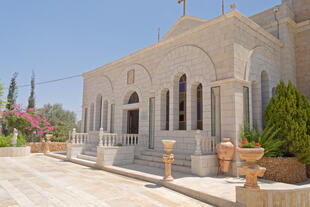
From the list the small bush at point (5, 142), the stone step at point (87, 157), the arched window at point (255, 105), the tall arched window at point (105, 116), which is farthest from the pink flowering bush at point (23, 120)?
the arched window at point (255, 105)

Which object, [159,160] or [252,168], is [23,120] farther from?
[252,168]

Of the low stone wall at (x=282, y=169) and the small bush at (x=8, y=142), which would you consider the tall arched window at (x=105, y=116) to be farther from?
the low stone wall at (x=282, y=169)

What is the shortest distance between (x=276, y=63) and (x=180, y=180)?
8.35 m

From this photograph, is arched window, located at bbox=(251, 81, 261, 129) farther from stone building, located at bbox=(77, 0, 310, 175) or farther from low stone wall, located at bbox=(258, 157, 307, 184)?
low stone wall, located at bbox=(258, 157, 307, 184)

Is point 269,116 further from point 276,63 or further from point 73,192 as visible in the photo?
point 73,192

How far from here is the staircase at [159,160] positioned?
8383mm

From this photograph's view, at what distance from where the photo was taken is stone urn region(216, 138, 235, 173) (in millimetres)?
7691

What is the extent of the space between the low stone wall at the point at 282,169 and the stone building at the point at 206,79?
3.87 ft

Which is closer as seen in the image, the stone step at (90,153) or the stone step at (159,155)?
the stone step at (159,155)

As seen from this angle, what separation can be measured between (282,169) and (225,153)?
6.46 ft

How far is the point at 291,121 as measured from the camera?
779 centimetres

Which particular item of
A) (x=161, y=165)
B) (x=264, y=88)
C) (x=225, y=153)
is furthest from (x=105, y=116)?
(x=264, y=88)

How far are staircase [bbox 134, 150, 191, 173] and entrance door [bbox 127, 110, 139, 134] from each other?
2782 mm

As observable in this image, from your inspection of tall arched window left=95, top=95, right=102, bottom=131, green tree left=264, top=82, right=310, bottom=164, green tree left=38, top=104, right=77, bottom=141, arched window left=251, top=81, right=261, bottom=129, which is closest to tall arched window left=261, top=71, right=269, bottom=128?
arched window left=251, top=81, right=261, bottom=129
